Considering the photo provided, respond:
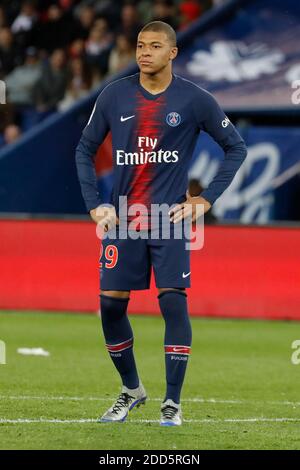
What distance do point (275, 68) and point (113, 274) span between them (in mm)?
12821

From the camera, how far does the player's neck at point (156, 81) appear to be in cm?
785

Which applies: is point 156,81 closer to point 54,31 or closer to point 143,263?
point 143,263

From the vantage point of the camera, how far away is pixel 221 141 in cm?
796

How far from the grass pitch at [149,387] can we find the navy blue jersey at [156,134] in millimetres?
1388

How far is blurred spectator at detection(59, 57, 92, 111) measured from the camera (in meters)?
21.3

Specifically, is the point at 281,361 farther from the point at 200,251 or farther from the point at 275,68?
the point at 275,68

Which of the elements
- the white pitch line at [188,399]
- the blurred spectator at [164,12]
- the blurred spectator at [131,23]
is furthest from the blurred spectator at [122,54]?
the white pitch line at [188,399]

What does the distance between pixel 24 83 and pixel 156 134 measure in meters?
14.2

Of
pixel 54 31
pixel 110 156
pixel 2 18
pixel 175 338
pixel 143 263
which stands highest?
pixel 2 18

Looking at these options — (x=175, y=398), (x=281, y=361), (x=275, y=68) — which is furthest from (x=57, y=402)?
(x=275, y=68)

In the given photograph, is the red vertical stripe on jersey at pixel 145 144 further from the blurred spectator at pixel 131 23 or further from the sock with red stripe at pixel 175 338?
the blurred spectator at pixel 131 23

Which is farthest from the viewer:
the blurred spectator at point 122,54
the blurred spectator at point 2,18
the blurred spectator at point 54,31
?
the blurred spectator at point 2,18

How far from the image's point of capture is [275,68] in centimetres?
2012

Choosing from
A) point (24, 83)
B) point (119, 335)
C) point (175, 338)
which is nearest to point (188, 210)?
point (175, 338)
